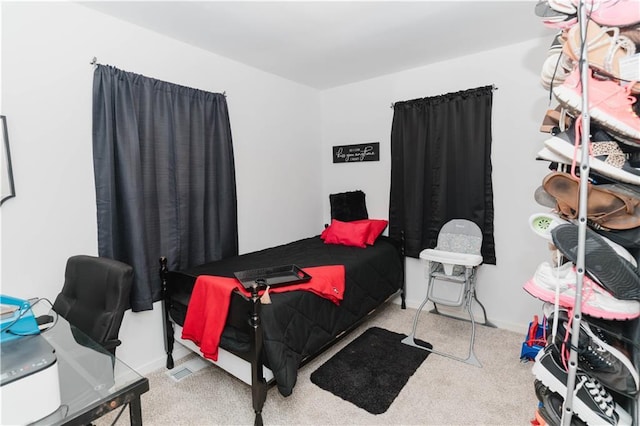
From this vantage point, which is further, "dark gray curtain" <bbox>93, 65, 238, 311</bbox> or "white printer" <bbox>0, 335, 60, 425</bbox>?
"dark gray curtain" <bbox>93, 65, 238, 311</bbox>

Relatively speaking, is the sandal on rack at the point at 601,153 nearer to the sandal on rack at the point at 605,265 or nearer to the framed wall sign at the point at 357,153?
the sandal on rack at the point at 605,265

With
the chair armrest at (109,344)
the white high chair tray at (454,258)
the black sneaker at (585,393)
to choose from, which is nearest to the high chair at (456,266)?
the white high chair tray at (454,258)

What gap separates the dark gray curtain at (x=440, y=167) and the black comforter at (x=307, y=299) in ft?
1.34

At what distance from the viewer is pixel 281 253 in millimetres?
3131

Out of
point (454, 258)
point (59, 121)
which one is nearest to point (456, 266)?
point (454, 258)

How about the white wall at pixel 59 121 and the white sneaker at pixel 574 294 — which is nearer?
the white sneaker at pixel 574 294

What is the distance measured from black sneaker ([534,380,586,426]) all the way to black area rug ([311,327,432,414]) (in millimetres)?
961

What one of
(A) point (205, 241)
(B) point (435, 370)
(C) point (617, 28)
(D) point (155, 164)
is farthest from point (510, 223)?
(D) point (155, 164)

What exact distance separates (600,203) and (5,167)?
286 cm

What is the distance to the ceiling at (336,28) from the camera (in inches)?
86.5

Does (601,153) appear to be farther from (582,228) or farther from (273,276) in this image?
(273,276)

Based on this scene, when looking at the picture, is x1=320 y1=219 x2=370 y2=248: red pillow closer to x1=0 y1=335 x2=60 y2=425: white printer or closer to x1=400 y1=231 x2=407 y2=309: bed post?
x1=400 y1=231 x2=407 y2=309: bed post

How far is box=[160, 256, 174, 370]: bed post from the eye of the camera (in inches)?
97.6

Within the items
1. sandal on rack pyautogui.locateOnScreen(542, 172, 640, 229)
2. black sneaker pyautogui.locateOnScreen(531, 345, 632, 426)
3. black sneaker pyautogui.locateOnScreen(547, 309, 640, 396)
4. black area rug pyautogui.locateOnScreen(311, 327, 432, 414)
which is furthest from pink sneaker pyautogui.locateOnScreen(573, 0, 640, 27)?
black area rug pyautogui.locateOnScreen(311, 327, 432, 414)
